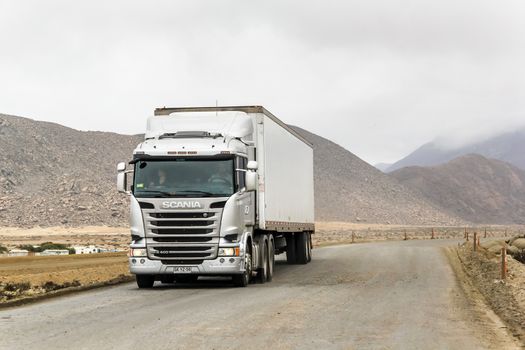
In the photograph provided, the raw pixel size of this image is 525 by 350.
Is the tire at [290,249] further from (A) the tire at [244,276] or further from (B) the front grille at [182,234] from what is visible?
(B) the front grille at [182,234]

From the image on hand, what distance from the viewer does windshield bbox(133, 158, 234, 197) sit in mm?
19047

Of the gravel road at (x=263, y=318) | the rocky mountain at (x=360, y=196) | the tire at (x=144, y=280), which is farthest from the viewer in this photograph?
the rocky mountain at (x=360, y=196)

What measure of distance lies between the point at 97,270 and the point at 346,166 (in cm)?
16004

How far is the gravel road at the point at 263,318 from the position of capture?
11.1 m

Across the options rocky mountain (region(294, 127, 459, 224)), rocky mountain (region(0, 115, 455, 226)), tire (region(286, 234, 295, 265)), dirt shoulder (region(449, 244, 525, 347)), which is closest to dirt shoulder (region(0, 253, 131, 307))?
tire (region(286, 234, 295, 265))

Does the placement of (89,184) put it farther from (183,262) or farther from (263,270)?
(183,262)

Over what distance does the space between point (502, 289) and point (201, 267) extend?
7694 mm

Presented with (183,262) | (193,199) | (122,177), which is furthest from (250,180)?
(122,177)

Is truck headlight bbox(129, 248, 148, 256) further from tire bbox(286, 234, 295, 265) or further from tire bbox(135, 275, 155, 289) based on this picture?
tire bbox(286, 234, 295, 265)

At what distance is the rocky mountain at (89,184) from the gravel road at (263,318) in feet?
300

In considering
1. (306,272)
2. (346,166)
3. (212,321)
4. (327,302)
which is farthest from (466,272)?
(346,166)

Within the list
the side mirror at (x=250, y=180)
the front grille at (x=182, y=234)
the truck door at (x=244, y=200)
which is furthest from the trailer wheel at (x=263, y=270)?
the side mirror at (x=250, y=180)

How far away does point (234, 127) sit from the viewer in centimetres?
2070

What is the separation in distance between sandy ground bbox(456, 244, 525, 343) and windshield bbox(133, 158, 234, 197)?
6.71m
